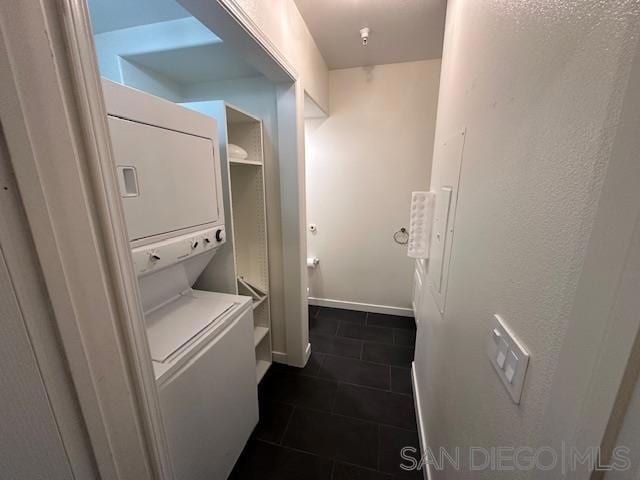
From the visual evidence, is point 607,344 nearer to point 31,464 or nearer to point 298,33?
point 31,464

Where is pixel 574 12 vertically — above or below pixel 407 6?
below

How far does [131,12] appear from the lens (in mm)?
1441

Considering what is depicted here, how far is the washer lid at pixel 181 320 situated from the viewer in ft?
3.33

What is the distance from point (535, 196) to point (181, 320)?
4.50 feet

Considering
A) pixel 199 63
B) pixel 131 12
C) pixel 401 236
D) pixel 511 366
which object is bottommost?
pixel 401 236

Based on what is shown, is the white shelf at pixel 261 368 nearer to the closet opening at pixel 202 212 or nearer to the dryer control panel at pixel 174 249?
the closet opening at pixel 202 212

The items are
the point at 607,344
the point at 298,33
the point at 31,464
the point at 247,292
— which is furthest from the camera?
the point at 247,292

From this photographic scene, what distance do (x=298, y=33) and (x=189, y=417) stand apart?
7.10 feet

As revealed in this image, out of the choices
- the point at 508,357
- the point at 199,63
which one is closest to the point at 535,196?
the point at 508,357

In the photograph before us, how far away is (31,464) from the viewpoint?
39 cm

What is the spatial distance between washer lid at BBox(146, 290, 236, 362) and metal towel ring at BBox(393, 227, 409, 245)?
1882 mm

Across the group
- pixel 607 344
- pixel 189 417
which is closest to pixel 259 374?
pixel 189 417

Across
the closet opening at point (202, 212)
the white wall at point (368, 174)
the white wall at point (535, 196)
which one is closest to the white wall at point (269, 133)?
the closet opening at point (202, 212)

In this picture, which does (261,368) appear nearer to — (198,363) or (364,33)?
(198,363)
